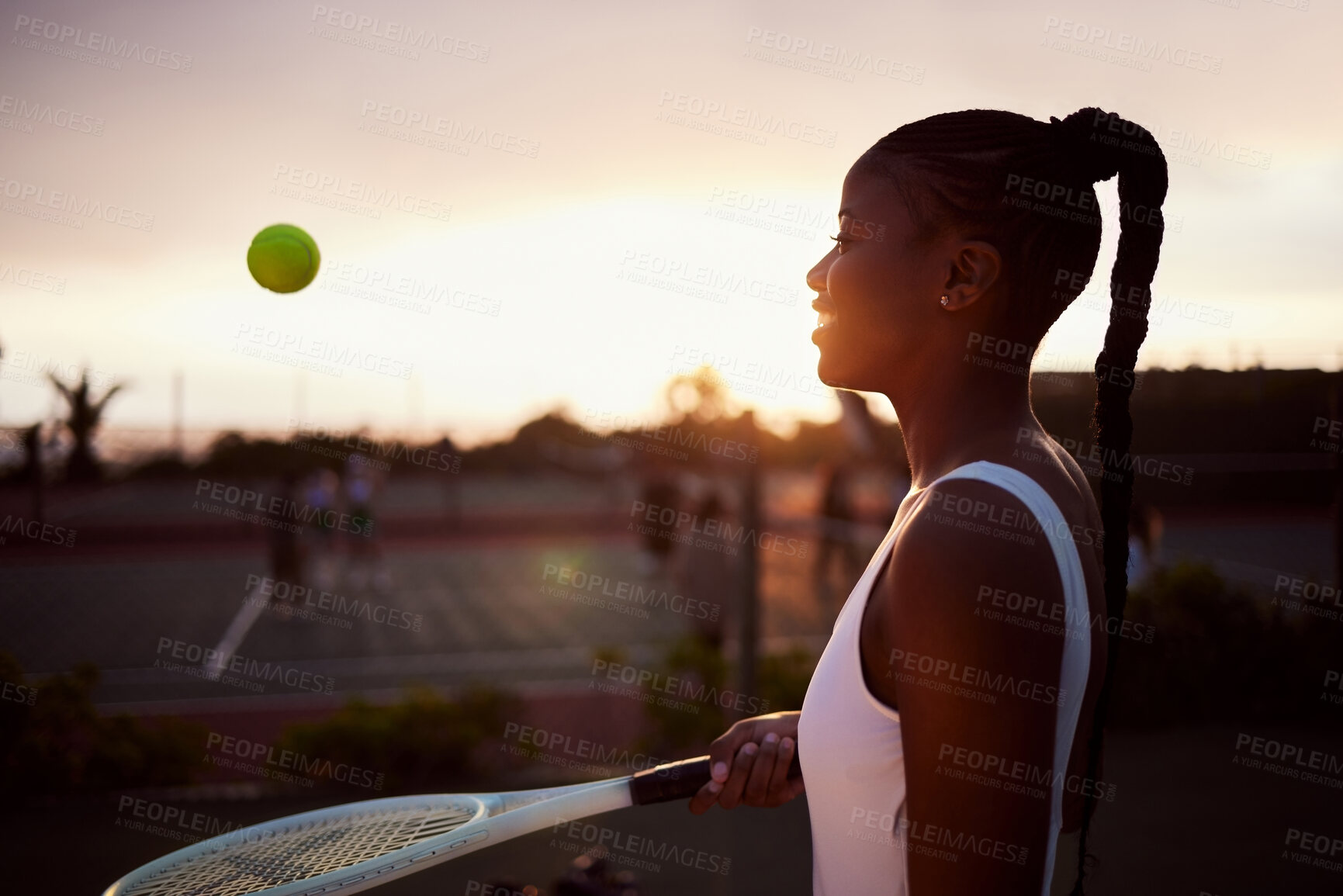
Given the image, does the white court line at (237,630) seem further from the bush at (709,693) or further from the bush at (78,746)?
the bush at (709,693)

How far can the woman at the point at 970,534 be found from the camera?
1.27 metres

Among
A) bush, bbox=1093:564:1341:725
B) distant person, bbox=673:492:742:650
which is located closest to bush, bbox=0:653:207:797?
distant person, bbox=673:492:742:650

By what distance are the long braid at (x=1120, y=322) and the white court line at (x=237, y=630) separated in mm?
8906

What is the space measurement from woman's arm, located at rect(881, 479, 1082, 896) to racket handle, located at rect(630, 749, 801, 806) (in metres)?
0.88

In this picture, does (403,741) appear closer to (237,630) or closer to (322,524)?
(237,630)

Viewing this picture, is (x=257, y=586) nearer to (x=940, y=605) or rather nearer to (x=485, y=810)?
(x=485, y=810)

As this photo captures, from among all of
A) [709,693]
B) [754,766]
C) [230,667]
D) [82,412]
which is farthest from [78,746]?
[230,667]

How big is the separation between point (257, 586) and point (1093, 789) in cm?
1684

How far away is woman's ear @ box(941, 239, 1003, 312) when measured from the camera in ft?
5.22

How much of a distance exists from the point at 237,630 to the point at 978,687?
45.0ft

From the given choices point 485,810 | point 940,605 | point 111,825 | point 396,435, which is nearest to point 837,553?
point 396,435

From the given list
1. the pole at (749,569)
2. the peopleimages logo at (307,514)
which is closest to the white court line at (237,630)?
the peopleimages logo at (307,514)

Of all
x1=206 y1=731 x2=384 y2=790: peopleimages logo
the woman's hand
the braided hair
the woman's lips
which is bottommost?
x1=206 y1=731 x2=384 y2=790: peopleimages logo

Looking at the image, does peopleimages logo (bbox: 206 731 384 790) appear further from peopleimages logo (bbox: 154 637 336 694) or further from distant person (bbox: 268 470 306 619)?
distant person (bbox: 268 470 306 619)
